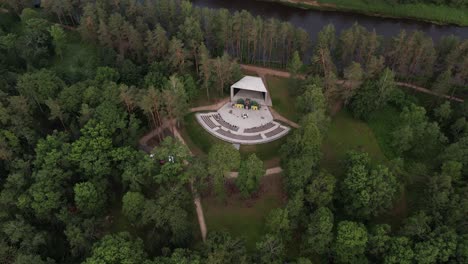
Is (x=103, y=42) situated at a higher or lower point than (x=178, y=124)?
higher

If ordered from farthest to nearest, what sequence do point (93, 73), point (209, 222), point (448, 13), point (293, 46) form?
point (448, 13) < point (293, 46) < point (93, 73) < point (209, 222)

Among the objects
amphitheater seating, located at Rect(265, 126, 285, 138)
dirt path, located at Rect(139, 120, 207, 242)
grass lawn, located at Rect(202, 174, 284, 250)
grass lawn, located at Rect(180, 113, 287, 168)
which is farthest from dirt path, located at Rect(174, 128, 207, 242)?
amphitheater seating, located at Rect(265, 126, 285, 138)

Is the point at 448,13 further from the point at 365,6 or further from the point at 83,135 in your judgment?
the point at 83,135

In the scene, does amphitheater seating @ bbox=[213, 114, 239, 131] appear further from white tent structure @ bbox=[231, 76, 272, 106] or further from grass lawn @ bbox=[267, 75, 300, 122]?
grass lawn @ bbox=[267, 75, 300, 122]

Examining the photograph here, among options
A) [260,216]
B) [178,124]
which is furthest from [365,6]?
[260,216]

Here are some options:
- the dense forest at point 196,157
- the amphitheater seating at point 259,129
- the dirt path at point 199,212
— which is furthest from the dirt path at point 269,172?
the amphitheater seating at point 259,129

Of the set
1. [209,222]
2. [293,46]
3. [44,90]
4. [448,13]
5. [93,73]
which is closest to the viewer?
[209,222]

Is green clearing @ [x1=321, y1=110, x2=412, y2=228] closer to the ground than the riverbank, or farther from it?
closer to the ground

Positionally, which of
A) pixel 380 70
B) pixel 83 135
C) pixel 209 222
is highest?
pixel 380 70
